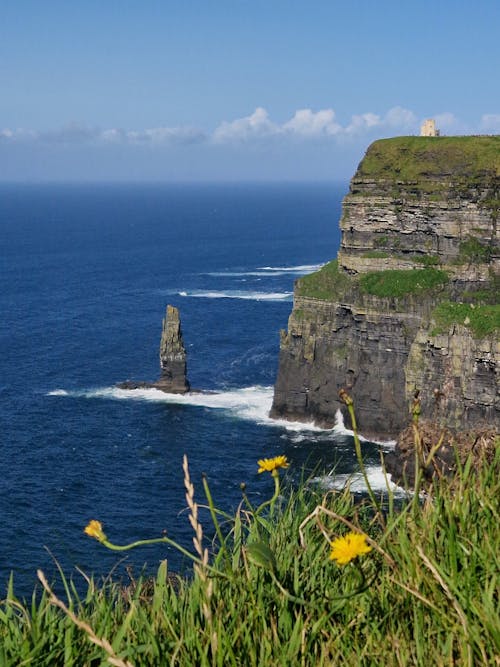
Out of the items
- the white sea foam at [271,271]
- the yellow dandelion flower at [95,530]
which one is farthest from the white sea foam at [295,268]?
the yellow dandelion flower at [95,530]

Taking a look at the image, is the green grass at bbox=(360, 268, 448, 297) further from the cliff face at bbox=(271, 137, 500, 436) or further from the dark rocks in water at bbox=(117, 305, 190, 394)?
the dark rocks in water at bbox=(117, 305, 190, 394)

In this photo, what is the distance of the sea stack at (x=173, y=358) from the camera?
87.8m

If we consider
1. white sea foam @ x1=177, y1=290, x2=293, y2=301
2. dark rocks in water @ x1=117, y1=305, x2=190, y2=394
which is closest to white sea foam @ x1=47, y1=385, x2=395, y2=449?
dark rocks in water @ x1=117, y1=305, x2=190, y2=394

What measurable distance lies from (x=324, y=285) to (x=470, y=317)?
690 inches

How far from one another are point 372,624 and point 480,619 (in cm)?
109

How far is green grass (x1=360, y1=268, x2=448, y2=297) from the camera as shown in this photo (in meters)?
75.7

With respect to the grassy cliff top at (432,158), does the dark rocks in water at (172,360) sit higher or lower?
lower

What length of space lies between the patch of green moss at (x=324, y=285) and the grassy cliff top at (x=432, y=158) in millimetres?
8522

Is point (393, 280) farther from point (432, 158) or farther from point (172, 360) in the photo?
point (172, 360)

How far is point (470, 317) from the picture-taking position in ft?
218

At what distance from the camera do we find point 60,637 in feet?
32.1

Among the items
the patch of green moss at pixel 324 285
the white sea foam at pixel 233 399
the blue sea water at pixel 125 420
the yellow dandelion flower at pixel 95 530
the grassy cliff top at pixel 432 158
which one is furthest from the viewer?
the patch of green moss at pixel 324 285

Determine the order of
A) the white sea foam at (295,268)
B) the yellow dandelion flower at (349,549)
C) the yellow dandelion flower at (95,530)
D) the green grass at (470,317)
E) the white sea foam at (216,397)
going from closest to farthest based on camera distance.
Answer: the yellow dandelion flower at (349,549) < the yellow dandelion flower at (95,530) < the green grass at (470,317) < the white sea foam at (216,397) < the white sea foam at (295,268)

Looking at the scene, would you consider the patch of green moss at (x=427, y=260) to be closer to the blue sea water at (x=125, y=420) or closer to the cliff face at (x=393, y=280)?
the cliff face at (x=393, y=280)
